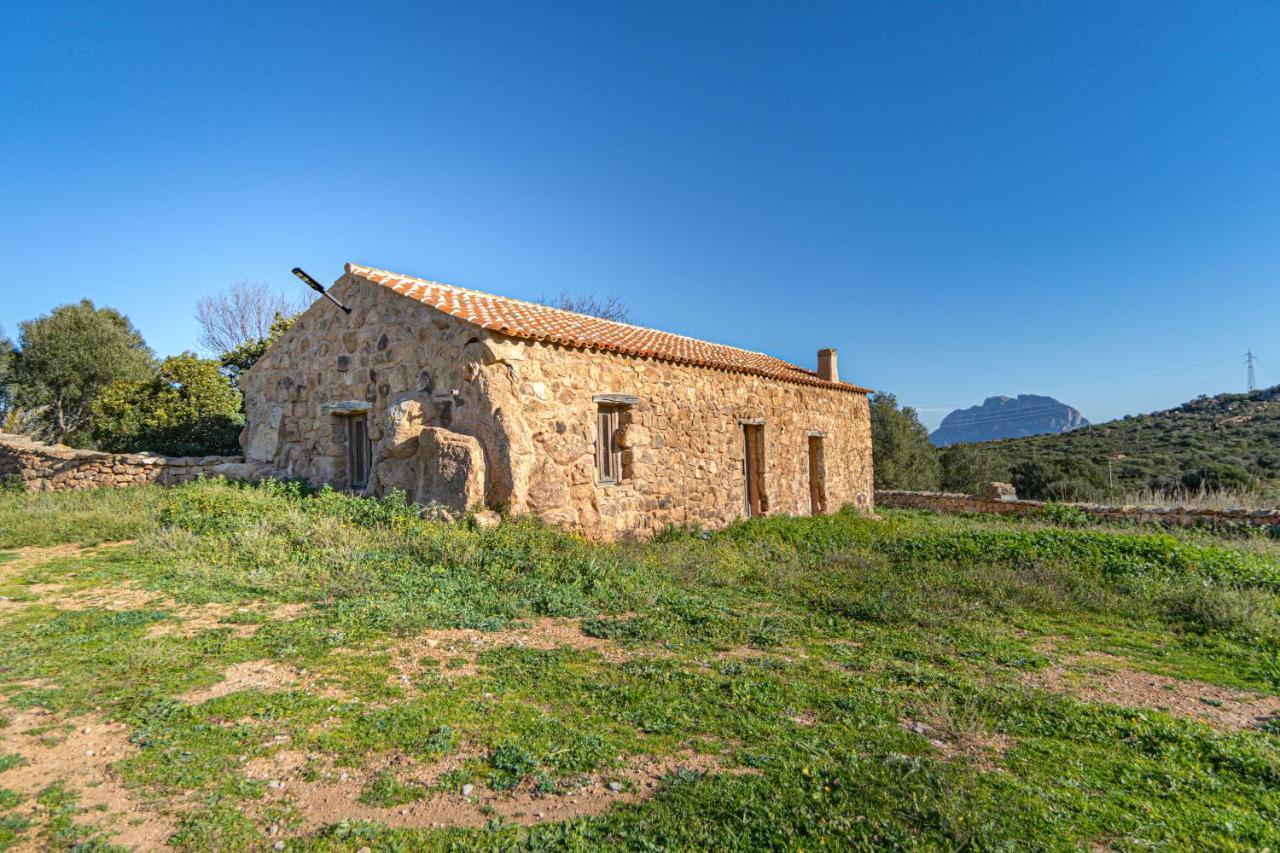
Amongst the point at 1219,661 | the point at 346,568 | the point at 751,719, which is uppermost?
the point at 346,568

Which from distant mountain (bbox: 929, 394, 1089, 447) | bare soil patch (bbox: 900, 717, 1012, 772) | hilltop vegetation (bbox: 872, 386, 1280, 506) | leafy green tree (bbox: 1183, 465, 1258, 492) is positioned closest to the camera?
bare soil patch (bbox: 900, 717, 1012, 772)

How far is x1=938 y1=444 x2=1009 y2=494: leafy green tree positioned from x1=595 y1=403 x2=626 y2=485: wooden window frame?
65.5 ft

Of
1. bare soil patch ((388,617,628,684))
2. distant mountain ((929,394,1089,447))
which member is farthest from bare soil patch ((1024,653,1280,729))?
distant mountain ((929,394,1089,447))

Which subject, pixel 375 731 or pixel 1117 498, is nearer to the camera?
pixel 375 731

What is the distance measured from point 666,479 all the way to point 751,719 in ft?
23.3

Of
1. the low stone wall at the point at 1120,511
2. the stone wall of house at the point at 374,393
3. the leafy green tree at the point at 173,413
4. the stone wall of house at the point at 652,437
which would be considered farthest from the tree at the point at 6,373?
the low stone wall at the point at 1120,511

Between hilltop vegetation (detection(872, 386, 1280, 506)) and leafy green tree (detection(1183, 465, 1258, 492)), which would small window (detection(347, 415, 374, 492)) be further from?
leafy green tree (detection(1183, 465, 1258, 492))

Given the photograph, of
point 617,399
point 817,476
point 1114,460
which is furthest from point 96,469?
point 1114,460

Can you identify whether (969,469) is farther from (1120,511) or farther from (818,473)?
(818,473)

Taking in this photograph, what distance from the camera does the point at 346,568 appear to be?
241 inches

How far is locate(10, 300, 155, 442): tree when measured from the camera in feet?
61.9

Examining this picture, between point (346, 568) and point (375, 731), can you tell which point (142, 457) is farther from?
point (375, 731)

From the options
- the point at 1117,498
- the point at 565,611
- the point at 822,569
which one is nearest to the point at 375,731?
the point at 565,611

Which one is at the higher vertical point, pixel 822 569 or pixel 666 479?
pixel 666 479
